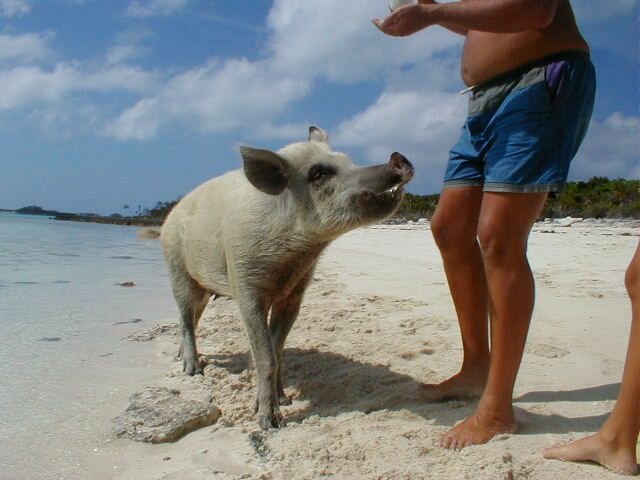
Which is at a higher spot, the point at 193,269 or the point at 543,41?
the point at 543,41

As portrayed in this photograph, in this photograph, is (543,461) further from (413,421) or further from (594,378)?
(594,378)

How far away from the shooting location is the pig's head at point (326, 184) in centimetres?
350

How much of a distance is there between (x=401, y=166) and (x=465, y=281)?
2.60ft

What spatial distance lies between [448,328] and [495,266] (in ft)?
7.88

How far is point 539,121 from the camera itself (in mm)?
2918

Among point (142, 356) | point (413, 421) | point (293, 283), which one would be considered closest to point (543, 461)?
point (413, 421)

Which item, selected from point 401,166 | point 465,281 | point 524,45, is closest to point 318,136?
point 401,166

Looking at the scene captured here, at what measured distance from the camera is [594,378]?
380 cm

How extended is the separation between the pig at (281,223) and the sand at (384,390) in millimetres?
357

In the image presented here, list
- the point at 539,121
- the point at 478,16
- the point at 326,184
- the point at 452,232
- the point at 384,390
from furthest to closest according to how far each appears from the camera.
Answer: the point at 384,390
the point at 326,184
the point at 452,232
the point at 539,121
the point at 478,16

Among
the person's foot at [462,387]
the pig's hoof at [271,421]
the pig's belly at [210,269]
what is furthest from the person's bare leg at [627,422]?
the pig's belly at [210,269]

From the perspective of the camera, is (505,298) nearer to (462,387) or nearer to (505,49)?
(462,387)

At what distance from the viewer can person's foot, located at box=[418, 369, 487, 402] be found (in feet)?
11.9

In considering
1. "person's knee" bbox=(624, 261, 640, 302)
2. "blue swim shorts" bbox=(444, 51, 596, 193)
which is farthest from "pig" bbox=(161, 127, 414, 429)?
"person's knee" bbox=(624, 261, 640, 302)
